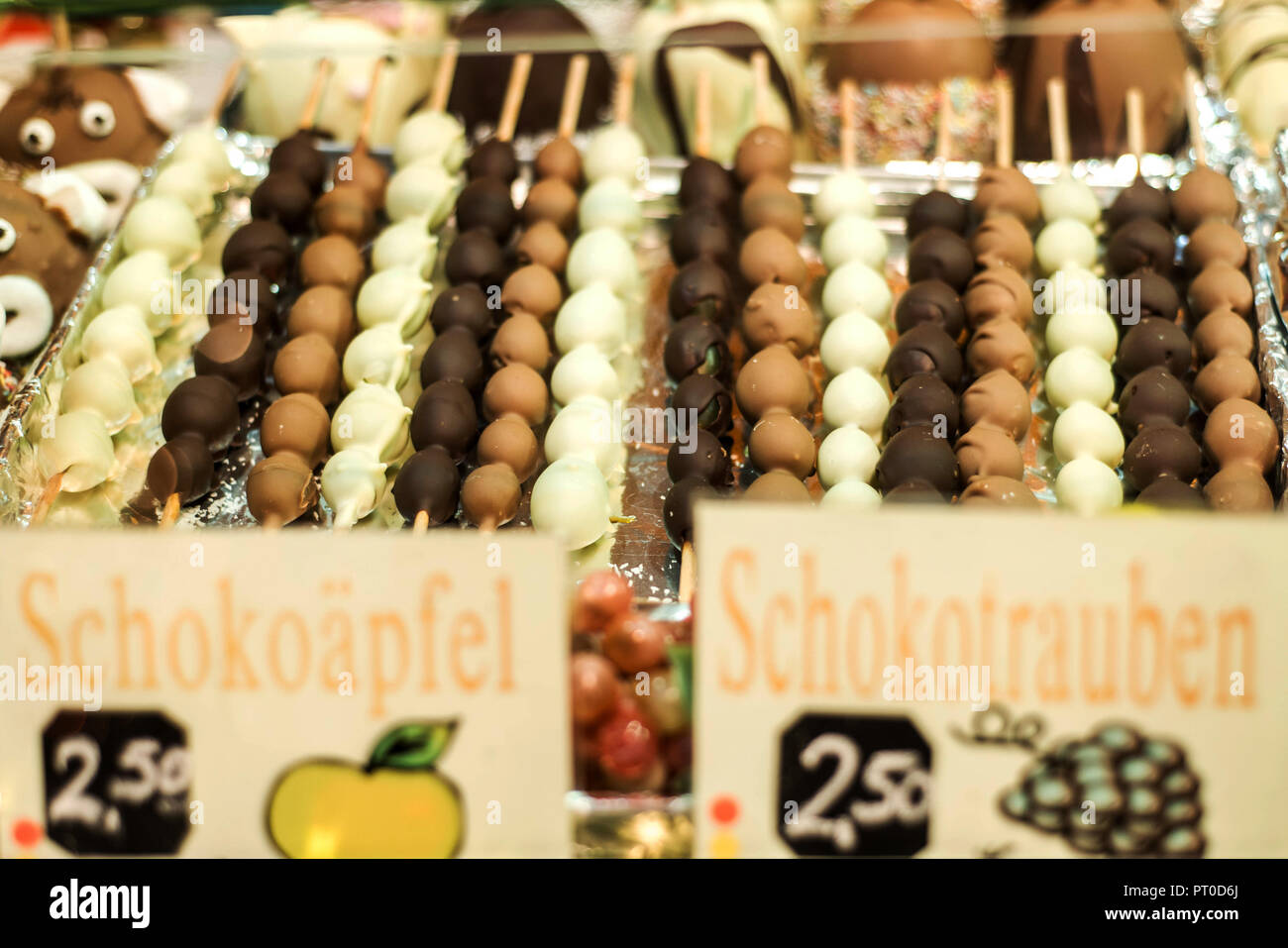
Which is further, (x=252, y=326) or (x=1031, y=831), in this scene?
(x=252, y=326)

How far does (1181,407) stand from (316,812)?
1161 millimetres

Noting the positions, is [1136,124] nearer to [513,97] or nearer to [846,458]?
[846,458]

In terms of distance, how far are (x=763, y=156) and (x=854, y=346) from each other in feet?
1.41

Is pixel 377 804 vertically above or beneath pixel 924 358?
beneath

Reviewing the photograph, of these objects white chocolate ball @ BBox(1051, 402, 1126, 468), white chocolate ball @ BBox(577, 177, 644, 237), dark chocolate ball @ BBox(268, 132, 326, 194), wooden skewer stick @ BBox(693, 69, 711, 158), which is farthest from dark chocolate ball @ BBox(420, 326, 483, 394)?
white chocolate ball @ BBox(1051, 402, 1126, 468)

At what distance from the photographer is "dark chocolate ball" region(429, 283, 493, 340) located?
1.77 meters

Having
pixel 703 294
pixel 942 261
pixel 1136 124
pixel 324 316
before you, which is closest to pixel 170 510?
pixel 324 316

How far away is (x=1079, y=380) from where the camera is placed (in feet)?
5.47

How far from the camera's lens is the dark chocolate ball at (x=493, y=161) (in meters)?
2.01

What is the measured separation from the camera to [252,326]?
Result: 5.80 feet
